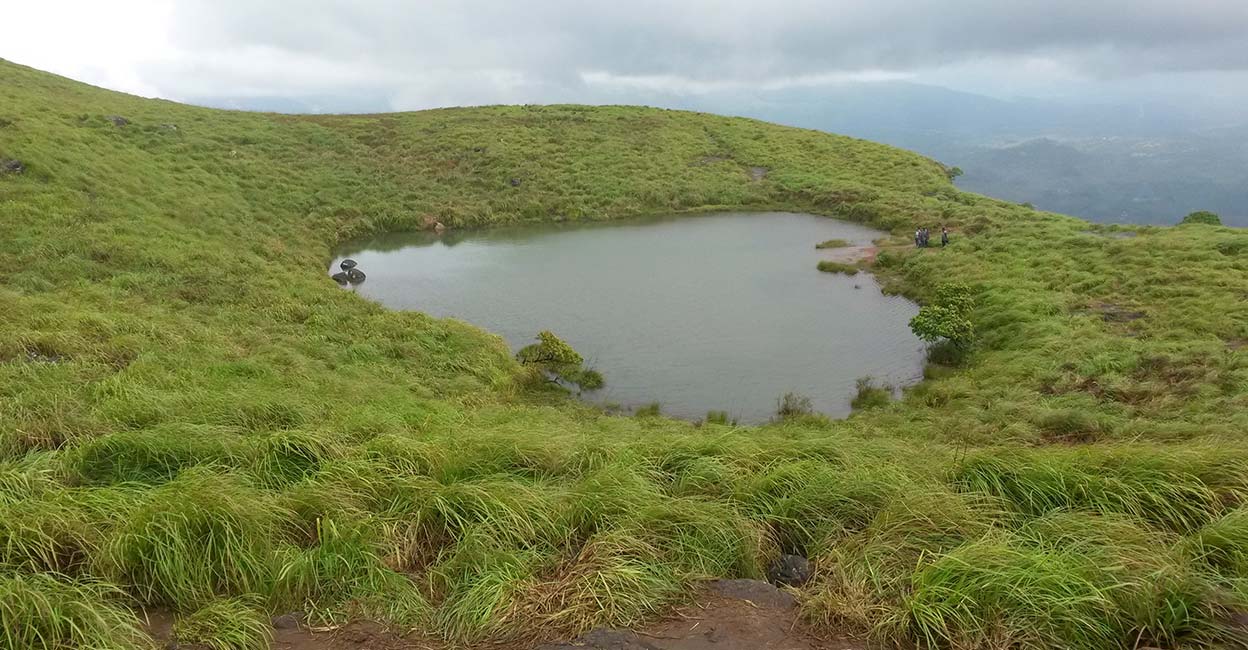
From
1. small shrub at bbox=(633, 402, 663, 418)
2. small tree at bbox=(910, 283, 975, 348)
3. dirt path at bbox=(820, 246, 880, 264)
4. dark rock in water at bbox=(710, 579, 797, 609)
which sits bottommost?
small shrub at bbox=(633, 402, 663, 418)

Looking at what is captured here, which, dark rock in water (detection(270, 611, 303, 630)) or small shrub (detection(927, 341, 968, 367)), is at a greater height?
dark rock in water (detection(270, 611, 303, 630))

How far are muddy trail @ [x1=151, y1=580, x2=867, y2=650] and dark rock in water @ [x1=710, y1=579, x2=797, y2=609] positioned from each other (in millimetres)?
50

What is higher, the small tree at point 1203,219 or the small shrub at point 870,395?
the small tree at point 1203,219

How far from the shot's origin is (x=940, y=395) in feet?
54.9

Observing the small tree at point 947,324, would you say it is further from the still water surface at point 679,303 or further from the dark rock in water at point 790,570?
the dark rock in water at point 790,570

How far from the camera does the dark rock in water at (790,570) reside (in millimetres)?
5574

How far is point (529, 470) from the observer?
754 cm

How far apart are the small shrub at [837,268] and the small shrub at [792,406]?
1466 cm

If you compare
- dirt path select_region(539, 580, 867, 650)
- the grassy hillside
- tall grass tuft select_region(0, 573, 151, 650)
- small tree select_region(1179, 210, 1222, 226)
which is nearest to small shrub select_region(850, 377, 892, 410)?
the grassy hillside

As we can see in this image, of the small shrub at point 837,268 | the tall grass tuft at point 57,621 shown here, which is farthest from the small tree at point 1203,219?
the tall grass tuft at point 57,621

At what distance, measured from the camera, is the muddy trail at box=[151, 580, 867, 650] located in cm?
448

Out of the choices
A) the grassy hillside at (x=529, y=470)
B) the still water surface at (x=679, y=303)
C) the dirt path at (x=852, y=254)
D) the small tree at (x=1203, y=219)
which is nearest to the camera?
the grassy hillside at (x=529, y=470)

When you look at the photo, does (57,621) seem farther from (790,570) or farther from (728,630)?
(790,570)

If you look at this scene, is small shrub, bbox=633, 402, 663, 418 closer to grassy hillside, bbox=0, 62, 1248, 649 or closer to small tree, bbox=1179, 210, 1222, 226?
grassy hillside, bbox=0, 62, 1248, 649
